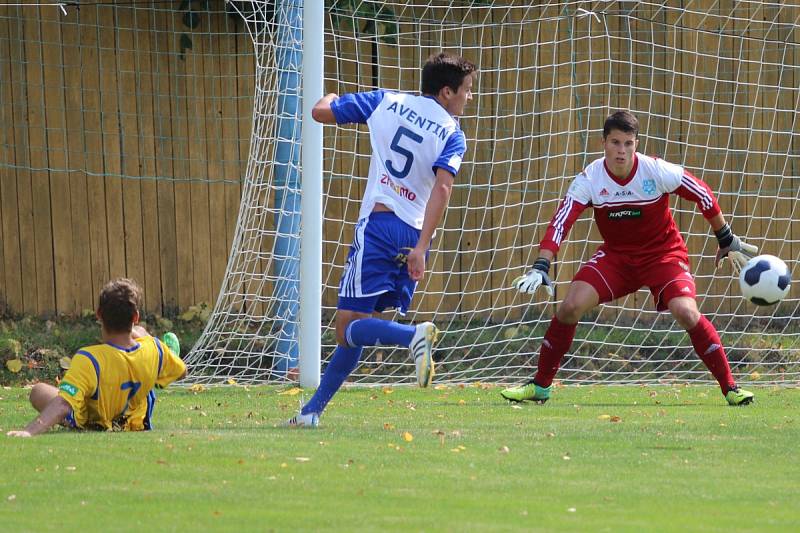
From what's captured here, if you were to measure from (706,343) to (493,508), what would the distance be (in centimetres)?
401

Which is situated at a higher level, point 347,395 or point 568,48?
point 568,48

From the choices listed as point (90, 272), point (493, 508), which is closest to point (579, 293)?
point (493, 508)

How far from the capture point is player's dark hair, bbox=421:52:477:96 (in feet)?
22.4

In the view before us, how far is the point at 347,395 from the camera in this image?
9.09 metres

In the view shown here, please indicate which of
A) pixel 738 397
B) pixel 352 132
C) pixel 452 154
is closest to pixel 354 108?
pixel 452 154

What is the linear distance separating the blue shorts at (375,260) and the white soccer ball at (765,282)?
243 centimetres

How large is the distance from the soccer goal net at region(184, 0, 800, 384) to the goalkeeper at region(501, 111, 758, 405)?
226 centimetres

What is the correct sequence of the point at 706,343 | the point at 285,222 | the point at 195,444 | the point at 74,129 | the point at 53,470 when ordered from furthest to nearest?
1. the point at 74,129
2. the point at 285,222
3. the point at 706,343
4. the point at 195,444
5. the point at 53,470

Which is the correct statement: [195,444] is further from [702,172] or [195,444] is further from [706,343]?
[702,172]

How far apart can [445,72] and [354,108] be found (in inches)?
19.9

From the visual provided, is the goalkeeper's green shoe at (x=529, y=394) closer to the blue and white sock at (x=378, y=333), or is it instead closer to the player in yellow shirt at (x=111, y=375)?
the blue and white sock at (x=378, y=333)

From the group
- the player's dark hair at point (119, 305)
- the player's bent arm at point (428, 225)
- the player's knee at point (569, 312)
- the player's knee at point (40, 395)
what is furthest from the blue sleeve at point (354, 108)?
the player's knee at point (569, 312)

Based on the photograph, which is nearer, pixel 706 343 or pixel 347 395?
pixel 706 343

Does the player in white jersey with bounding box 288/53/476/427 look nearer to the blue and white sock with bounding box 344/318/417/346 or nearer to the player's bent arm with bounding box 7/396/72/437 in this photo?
the blue and white sock with bounding box 344/318/417/346
